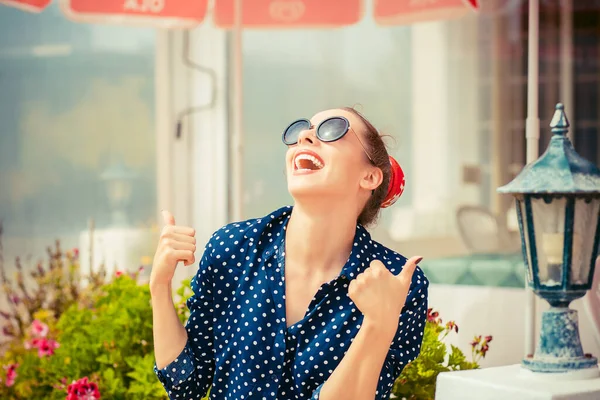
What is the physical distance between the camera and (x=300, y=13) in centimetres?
602

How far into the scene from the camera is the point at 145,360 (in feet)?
13.2

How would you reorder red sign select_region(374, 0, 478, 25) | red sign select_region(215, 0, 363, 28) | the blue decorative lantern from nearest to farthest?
1. the blue decorative lantern
2. red sign select_region(374, 0, 478, 25)
3. red sign select_region(215, 0, 363, 28)

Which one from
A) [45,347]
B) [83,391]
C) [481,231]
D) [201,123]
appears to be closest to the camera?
[83,391]

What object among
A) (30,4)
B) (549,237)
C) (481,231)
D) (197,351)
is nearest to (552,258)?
(549,237)

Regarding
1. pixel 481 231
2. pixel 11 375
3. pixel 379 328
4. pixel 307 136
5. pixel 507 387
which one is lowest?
pixel 11 375

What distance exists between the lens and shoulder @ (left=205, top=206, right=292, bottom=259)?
2.62 m

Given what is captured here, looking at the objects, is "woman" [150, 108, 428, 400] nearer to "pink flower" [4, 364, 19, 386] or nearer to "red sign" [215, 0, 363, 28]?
"pink flower" [4, 364, 19, 386]

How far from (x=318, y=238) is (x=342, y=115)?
1.02 ft

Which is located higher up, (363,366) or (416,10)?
(416,10)

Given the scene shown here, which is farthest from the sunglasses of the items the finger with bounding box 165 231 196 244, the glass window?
the glass window

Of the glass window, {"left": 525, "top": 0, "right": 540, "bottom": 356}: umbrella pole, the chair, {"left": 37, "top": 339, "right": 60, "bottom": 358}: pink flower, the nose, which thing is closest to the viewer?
the nose

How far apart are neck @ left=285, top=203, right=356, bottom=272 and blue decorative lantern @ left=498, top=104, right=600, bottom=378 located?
838 millimetres

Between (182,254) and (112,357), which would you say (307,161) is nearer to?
(182,254)

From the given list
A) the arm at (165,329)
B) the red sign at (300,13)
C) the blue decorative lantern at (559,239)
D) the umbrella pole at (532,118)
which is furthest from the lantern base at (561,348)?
the red sign at (300,13)
